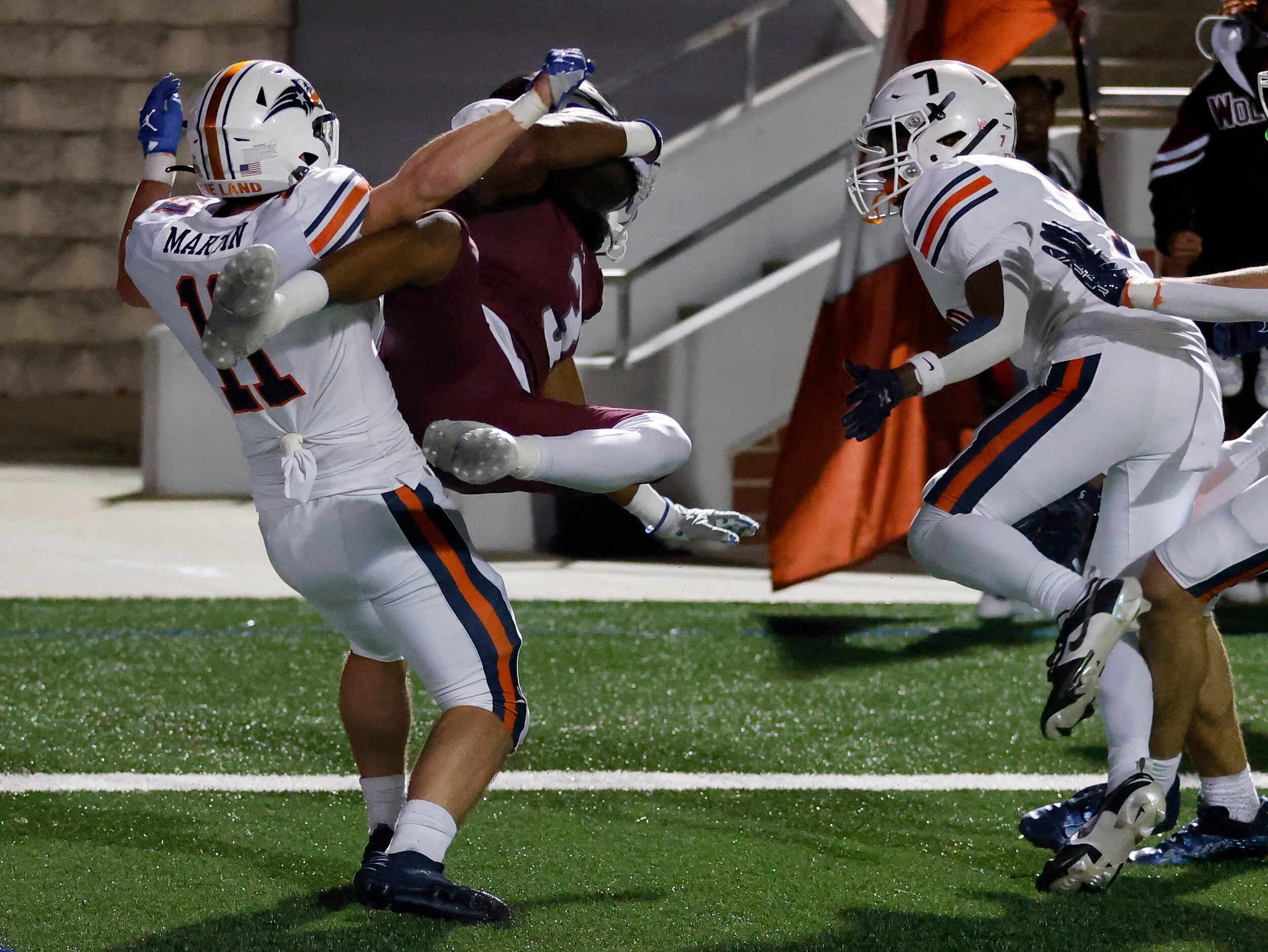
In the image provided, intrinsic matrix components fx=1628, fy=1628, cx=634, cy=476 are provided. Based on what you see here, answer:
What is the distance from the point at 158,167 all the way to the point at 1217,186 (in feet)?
12.3

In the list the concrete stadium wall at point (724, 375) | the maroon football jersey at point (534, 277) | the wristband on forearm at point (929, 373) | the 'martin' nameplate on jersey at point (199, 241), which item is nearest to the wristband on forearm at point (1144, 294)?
the wristband on forearm at point (929, 373)

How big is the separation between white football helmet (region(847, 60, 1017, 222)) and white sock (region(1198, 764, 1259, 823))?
1325 mm

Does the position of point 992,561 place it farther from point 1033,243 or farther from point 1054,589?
point 1033,243

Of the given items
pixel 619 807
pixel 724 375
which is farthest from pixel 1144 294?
pixel 724 375

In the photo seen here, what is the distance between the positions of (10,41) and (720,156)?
6325 millimetres

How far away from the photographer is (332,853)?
3215 mm

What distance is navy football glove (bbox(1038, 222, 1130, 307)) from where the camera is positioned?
114 inches

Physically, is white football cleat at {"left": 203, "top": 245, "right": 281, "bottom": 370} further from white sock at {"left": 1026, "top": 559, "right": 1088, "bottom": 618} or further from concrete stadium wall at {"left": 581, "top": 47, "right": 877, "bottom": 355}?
concrete stadium wall at {"left": 581, "top": 47, "right": 877, "bottom": 355}

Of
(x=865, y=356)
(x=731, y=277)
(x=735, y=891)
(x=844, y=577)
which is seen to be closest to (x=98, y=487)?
(x=731, y=277)

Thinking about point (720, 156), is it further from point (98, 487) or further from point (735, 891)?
point (735, 891)

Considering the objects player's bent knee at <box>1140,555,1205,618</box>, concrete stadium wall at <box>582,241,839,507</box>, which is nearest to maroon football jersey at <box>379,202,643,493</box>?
player's bent knee at <box>1140,555,1205,618</box>

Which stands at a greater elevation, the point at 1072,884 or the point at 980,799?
the point at 1072,884

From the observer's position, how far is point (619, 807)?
362 centimetres

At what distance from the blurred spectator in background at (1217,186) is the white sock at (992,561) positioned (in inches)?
103
